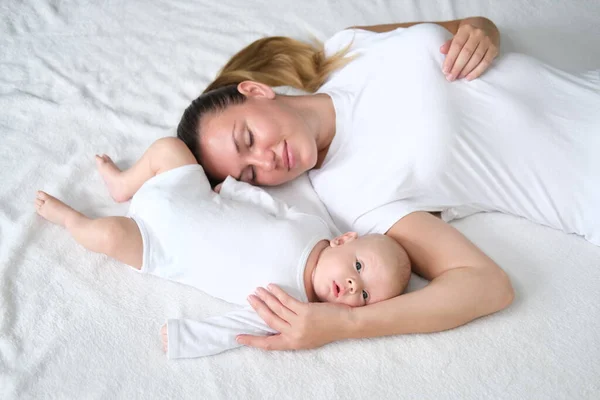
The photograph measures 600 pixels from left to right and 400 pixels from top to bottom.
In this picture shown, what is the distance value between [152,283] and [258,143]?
1.26 feet

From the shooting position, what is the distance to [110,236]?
1.27 metres

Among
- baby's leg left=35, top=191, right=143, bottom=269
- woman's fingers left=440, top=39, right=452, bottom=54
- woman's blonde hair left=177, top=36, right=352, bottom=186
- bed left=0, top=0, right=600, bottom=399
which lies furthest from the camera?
woman's blonde hair left=177, top=36, right=352, bottom=186

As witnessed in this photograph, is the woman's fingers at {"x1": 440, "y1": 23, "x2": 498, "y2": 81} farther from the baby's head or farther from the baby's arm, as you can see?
the baby's arm

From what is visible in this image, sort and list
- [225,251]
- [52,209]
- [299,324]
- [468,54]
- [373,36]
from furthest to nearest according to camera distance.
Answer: [373,36], [468,54], [52,209], [225,251], [299,324]

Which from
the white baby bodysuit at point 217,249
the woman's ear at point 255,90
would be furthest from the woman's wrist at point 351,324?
the woman's ear at point 255,90

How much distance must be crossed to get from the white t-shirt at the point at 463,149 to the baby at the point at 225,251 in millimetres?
160

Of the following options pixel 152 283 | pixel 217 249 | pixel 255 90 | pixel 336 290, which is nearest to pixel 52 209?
pixel 152 283

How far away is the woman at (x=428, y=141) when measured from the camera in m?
1.38

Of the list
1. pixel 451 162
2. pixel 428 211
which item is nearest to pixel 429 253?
pixel 428 211

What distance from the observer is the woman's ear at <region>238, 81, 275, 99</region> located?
1501mm

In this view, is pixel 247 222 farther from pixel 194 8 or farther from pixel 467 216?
pixel 194 8

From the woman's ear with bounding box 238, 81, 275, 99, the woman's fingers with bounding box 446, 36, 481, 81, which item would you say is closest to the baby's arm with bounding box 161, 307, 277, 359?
the woman's ear with bounding box 238, 81, 275, 99

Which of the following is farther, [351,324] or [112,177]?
[112,177]

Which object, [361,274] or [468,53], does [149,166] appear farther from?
[468,53]
